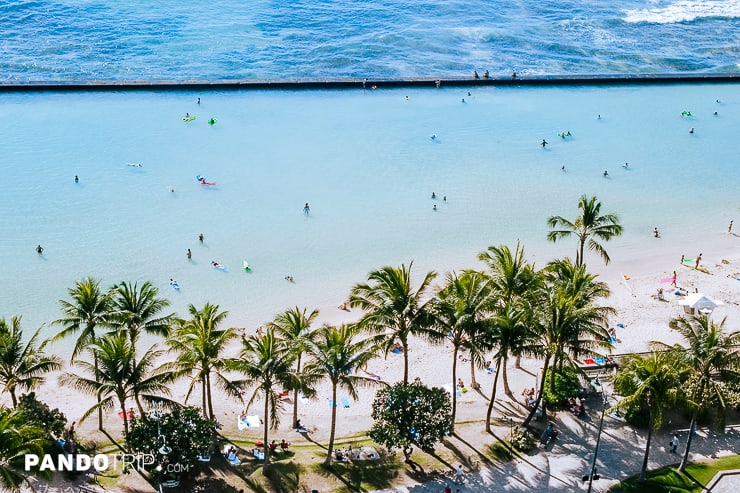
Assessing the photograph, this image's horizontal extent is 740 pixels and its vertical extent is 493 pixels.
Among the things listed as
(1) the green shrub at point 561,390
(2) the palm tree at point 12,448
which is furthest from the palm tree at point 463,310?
(2) the palm tree at point 12,448

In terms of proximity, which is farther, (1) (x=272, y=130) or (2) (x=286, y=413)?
(1) (x=272, y=130)

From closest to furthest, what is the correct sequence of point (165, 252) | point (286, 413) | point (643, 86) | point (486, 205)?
point (286, 413)
point (165, 252)
point (486, 205)
point (643, 86)

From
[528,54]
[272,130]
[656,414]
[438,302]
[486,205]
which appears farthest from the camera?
[528,54]

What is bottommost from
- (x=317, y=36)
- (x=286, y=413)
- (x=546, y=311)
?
(x=286, y=413)

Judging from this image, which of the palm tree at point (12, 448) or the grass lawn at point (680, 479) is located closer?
the palm tree at point (12, 448)

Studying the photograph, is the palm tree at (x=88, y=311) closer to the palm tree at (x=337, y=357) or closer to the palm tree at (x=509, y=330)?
the palm tree at (x=337, y=357)

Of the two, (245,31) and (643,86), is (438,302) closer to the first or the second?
(643,86)

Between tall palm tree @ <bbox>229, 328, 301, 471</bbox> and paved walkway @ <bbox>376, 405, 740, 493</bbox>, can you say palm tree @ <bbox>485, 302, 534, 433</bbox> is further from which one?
tall palm tree @ <bbox>229, 328, 301, 471</bbox>

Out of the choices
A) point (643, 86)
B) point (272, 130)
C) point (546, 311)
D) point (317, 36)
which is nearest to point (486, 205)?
Result: point (272, 130)

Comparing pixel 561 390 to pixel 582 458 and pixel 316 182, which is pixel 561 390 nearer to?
pixel 582 458
